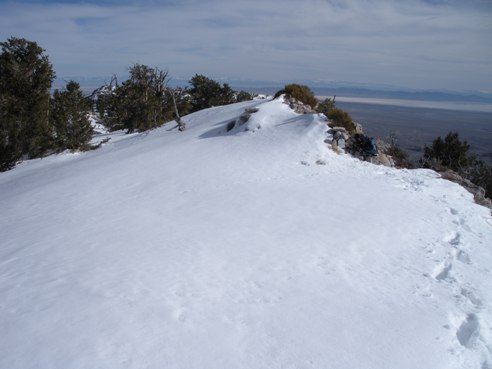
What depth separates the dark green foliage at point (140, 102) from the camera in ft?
94.8

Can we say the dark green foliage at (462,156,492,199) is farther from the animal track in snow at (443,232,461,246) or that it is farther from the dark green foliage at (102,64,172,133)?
the dark green foliage at (102,64,172,133)

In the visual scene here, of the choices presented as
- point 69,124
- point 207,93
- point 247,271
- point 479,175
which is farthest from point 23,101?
point 479,175

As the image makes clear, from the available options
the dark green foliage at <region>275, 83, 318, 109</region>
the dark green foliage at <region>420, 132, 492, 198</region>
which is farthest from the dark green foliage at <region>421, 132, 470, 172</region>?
the dark green foliage at <region>275, 83, 318, 109</region>

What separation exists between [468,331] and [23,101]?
24.4 meters

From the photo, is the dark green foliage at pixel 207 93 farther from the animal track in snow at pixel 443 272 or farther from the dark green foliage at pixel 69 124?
the animal track in snow at pixel 443 272

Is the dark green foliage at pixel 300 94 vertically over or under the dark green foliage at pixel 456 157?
over

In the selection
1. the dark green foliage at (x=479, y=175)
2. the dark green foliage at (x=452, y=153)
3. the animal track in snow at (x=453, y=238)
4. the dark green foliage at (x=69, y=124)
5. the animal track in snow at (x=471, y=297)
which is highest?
the dark green foliage at (x=69, y=124)

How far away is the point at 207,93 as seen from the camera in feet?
136

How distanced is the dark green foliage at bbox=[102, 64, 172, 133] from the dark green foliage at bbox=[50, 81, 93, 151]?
573 centimetres

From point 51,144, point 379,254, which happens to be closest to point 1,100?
point 51,144

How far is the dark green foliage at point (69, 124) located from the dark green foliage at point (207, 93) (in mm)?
19043

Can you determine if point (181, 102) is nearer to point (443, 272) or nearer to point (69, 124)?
point (69, 124)

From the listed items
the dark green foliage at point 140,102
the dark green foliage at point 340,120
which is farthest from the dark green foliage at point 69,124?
the dark green foliage at point 340,120

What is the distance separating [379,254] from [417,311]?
6.25 feet
